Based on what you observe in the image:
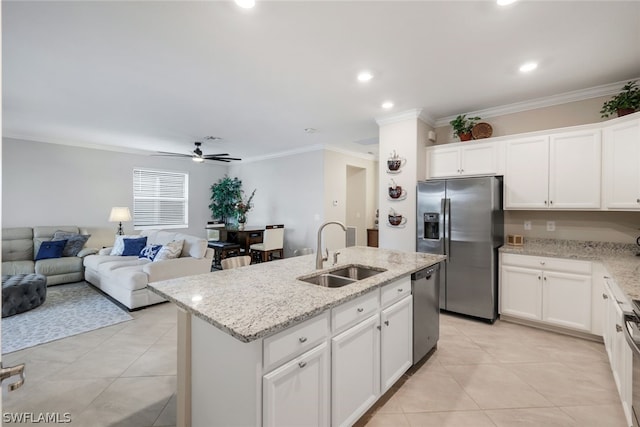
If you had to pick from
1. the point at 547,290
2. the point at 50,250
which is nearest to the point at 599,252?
the point at 547,290

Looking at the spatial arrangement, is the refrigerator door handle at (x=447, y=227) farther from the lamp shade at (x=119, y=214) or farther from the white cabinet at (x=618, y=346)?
the lamp shade at (x=119, y=214)

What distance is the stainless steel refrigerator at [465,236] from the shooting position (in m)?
3.50

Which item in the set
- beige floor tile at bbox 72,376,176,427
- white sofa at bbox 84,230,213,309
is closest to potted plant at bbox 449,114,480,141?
white sofa at bbox 84,230,213,309

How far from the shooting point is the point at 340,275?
2604 mm

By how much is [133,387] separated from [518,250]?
3948mm

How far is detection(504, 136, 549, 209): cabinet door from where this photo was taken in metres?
3.45

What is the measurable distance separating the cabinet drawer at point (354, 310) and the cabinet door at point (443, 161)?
8.43ft

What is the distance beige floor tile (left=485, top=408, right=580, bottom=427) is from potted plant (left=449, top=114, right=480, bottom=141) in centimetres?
299

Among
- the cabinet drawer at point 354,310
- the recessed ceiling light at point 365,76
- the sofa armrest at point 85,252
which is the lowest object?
the sofa armrest at point 85,252

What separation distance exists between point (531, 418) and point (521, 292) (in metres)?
1.65

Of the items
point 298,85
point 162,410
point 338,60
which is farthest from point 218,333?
point 298,85

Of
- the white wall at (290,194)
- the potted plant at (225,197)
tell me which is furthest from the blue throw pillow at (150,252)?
the potted plant at (225,197)

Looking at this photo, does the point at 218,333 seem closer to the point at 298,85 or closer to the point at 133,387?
the point at 133,387

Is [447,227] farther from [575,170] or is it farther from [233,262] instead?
[233,262]
